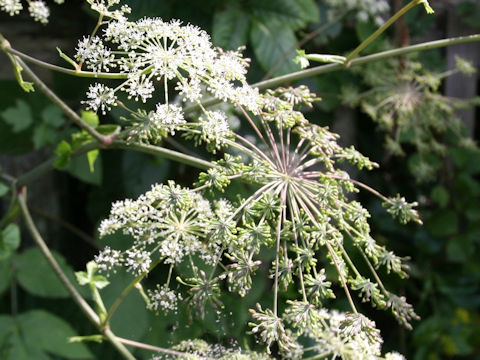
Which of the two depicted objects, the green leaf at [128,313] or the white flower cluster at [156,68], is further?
the green leaf at [128,313]

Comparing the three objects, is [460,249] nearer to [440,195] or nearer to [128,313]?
[440,195]

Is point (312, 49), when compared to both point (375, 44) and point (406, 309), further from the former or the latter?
point (406, 309)

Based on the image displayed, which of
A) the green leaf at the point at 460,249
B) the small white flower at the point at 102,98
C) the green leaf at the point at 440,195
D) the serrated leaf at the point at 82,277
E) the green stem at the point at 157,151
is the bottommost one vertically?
the serrated leaf at the point at 82,277

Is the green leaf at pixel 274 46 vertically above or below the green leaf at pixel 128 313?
above

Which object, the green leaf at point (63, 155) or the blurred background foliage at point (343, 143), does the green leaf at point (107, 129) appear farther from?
the blurred background foliage at point (343, 143)

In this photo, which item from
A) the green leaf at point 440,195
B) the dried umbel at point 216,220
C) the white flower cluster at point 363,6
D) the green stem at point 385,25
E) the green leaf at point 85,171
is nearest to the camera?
the dried umbel at point 216,220

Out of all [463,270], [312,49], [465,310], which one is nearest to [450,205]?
[463,270]

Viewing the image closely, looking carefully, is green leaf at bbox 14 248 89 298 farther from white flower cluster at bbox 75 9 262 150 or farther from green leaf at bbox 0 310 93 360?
white flower cluster at bbox 75 9 262 150

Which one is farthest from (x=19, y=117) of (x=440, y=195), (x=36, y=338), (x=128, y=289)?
(x=440, y=195)

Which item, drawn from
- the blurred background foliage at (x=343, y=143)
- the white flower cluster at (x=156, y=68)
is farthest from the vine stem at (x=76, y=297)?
the white flower cluster at (x=156, y=68)
